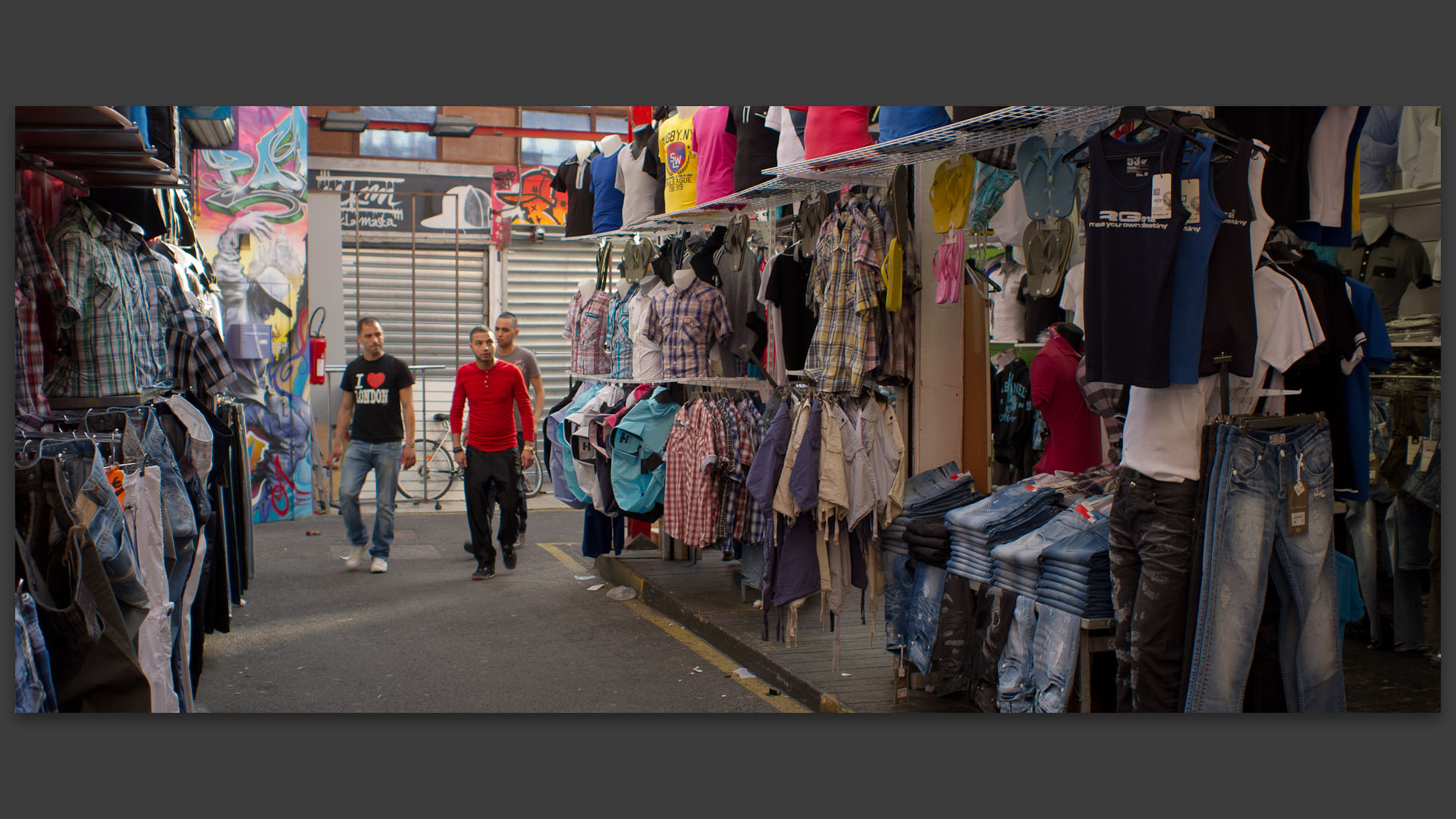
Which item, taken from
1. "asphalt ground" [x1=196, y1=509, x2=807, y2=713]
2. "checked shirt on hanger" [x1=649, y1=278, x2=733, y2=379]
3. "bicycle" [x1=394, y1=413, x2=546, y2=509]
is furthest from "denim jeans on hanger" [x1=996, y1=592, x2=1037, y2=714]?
"bicycle" [x1=394, y1=413, x2=546, y2=509]

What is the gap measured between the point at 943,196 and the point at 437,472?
10.5 m

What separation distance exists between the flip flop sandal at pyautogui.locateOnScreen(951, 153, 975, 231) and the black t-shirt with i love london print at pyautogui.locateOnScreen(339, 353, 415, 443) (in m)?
5.42

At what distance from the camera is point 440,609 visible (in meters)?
8.23

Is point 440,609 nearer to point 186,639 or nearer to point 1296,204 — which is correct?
point 186,639

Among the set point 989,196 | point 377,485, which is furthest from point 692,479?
point 377,485

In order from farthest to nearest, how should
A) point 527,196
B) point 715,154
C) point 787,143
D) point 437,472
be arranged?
1. point 527,196
2. point 437,472
3. point 715,154
4. point 787,143

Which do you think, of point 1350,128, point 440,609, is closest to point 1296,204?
point 1350,128

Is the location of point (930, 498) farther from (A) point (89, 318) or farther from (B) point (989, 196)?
(A) point (89, 318)

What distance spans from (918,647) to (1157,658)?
4.17 ft

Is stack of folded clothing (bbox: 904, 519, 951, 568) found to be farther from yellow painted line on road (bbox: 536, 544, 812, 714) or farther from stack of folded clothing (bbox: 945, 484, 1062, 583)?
yellow painted line on road (bbox: 536, 544, 812, 714)

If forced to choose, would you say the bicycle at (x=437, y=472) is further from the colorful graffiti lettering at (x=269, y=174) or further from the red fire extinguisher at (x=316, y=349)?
the colorful graffiti lettering at (x=269, y=174)

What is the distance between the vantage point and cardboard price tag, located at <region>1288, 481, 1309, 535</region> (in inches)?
166

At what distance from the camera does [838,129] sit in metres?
5.75

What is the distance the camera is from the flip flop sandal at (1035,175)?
5078 millimetres
